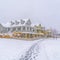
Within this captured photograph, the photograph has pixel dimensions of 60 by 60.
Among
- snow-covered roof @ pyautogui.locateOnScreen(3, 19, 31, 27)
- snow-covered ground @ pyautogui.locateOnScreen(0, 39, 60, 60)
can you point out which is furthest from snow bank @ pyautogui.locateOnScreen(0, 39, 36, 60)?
snow-covered roof @ pyautogui.locateOnScreen(3, 19, 31, 27)

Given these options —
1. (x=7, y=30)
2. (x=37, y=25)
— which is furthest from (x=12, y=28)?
(x=37, y=25)

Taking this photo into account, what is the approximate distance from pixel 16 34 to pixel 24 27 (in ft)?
23.4

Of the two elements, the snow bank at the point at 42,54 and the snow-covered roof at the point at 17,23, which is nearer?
the snow bank at the point at 42,54

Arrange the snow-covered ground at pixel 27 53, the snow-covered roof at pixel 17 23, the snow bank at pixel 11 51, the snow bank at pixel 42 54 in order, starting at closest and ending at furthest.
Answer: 1. the snow bank at pixel 11 51
2. the snow-covered ground at pixel 27 53
3. the snow bank at pixel 42 54
4. the snow-covered roof at pixel 17 23

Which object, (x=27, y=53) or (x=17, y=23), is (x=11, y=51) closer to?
(x=27, y=53)

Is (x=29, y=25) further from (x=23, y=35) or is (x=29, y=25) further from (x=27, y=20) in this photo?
(x=23, y=35)

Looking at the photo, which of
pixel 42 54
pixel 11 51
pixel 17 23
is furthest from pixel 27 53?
pixel 17 23

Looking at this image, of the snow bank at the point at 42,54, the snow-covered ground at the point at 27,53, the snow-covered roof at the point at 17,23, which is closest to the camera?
the snow-covered ground at the point at 27,53

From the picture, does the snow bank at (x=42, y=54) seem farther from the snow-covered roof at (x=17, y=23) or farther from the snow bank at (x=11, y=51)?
the snow-covered roof at (x=17, y=23)

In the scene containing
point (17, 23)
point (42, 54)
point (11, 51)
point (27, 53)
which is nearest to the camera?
point (27, 53)

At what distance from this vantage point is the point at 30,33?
54688 millimetres

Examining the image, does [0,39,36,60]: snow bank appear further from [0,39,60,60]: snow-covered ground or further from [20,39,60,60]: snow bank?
[20,39,60,60]: snow bank

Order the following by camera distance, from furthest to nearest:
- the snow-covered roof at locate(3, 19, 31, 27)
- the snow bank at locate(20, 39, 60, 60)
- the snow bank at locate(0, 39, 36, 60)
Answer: the snow-covered roof at locate(3, 19, 31, 27) < the snow bank at locate(20, 39, 60, 60) < the snow bank at locate(0, 39, 36, 60)

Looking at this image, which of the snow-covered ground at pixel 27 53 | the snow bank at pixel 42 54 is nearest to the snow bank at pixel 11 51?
the snow-covered ground at pixel 27 53
